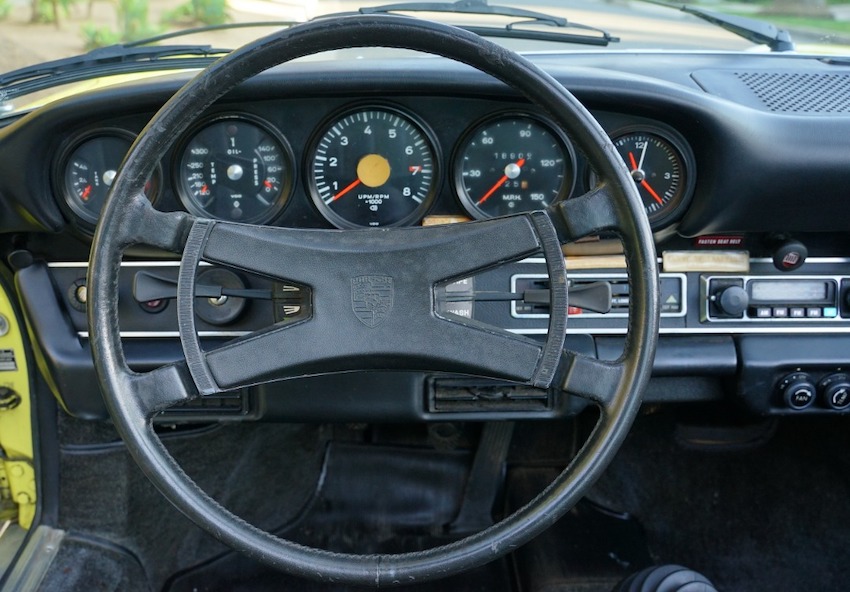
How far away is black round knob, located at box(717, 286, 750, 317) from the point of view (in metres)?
1.99

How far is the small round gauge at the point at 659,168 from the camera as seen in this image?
192 cm

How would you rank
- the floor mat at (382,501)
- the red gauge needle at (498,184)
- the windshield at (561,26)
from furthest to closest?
the floor mat at (382,501), the windshield at (561,26), the red gauge needle at (498,184)

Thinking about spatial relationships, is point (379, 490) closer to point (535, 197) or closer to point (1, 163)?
point (535, 197)

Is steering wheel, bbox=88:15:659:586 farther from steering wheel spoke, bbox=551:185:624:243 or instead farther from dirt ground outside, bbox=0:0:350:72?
dirt ground outside, bbox=0:0:350:72

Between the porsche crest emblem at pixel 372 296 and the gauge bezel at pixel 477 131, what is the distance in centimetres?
53

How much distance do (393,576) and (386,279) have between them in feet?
1.57

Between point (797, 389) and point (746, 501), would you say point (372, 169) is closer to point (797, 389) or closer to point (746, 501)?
point (797, 389)

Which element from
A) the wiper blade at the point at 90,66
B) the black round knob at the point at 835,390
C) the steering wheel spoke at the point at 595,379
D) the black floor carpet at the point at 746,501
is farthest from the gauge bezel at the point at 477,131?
the black floor carpet at the point at 746,501

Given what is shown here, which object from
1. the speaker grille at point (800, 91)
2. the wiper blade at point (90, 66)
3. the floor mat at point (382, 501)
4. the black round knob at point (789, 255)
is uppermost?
the wiper blade at point (90, 66)

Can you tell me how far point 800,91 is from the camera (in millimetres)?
2018

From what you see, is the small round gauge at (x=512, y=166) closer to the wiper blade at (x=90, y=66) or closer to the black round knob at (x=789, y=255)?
the black round knob at (x=789, y=255)

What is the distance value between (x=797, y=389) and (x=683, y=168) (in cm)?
62

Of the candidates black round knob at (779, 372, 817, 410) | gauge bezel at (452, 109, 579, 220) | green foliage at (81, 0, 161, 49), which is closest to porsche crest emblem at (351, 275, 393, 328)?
gauge bezel at (452, 109, 579, 220)

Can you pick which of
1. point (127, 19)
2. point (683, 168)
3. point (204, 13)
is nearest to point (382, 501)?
point (683, 168)
